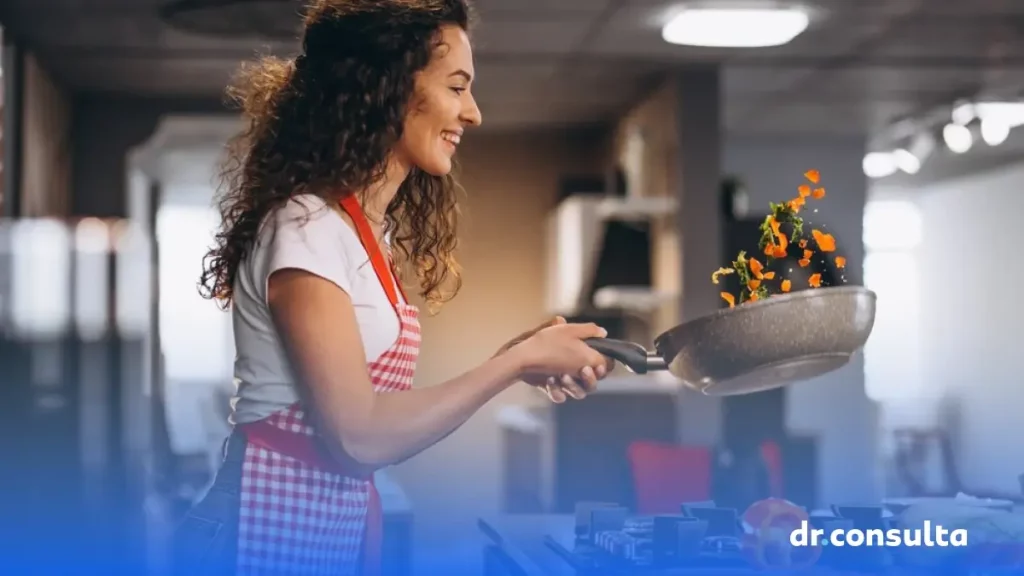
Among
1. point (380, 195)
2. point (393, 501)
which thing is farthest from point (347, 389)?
point (393, 501)

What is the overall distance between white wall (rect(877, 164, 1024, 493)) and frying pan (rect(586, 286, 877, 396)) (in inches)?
189

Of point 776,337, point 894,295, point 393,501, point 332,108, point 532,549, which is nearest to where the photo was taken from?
point 332,108

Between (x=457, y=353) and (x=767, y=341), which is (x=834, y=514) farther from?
(x=457, y=353)

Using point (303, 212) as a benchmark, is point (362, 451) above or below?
below

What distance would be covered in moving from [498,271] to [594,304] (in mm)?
1080

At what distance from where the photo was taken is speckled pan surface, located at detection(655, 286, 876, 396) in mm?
1240

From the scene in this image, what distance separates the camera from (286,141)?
3.68 ft

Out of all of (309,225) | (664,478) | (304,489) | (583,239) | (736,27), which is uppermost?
(736,27)

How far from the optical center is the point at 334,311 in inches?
39.8

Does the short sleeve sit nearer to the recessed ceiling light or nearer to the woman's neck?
the woman's neck

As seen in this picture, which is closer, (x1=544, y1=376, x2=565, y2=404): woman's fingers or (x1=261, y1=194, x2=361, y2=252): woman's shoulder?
(x1=261, y1=194, x2=361, y2=252): woman's shoulder

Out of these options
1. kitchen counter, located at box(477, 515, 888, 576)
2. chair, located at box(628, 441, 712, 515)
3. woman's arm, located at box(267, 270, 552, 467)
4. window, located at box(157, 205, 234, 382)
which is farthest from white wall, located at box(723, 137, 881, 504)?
woman's arm, located at box(267, 270, 552, 467)

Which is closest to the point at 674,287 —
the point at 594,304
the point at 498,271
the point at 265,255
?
the point at 594,304

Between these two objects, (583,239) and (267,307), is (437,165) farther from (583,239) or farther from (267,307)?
(583,239)
